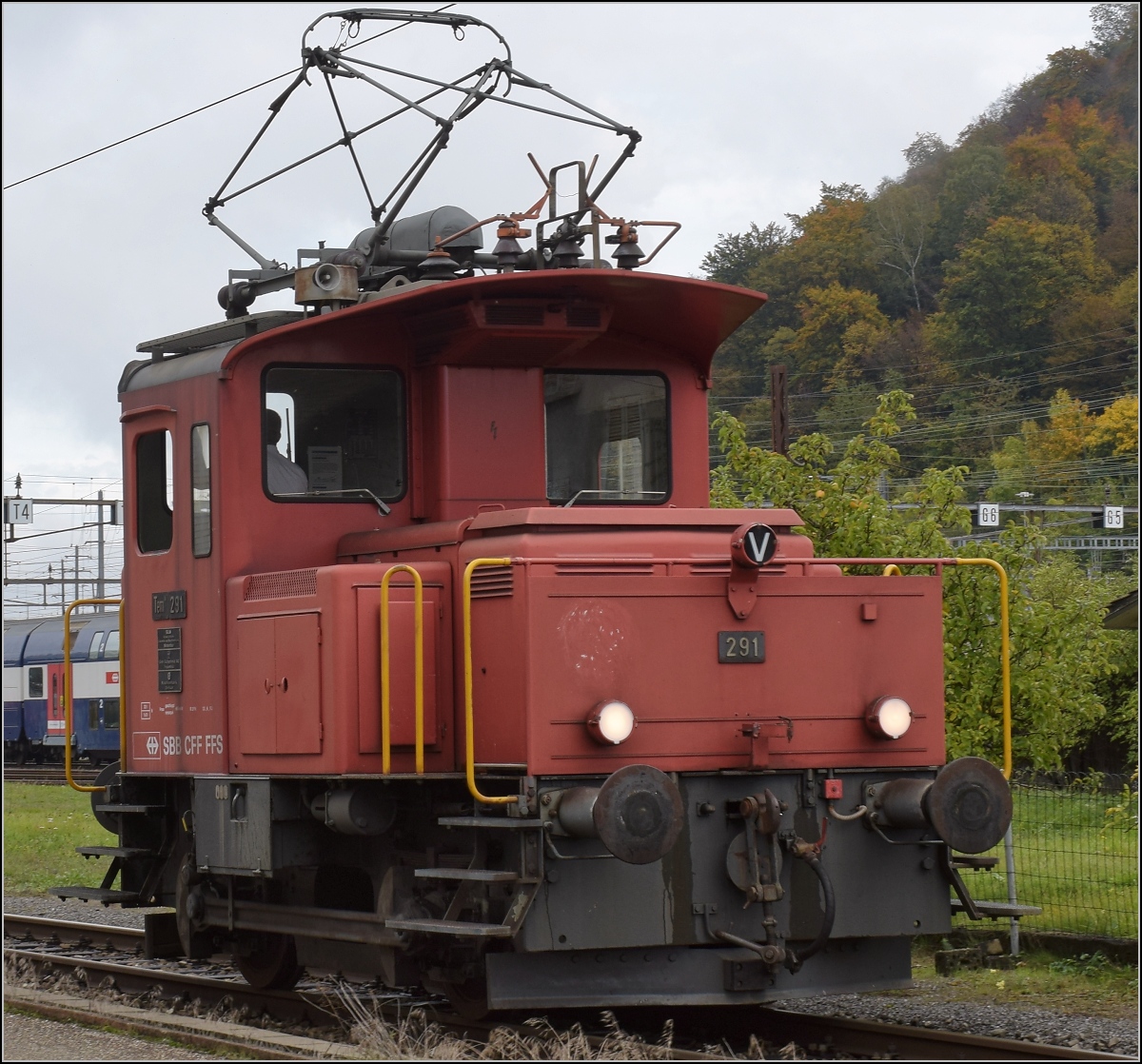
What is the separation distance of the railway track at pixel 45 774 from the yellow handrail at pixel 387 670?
76.3 ft

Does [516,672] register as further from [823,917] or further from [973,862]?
[973,862]

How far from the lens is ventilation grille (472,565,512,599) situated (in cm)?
758

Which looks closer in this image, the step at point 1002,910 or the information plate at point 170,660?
the step at point 1002,910

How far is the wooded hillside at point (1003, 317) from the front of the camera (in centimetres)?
5025

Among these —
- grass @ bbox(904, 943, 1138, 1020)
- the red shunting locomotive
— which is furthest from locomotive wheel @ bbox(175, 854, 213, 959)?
grass @ bbox(904, 943, 1138, 1020)

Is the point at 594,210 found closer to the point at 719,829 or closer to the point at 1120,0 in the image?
the point at 719,829

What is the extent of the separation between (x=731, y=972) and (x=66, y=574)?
2238 inches

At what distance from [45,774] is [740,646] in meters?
30.6

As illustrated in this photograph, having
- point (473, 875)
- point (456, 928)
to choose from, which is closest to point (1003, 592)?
point (473, 875)

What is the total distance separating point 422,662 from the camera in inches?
303

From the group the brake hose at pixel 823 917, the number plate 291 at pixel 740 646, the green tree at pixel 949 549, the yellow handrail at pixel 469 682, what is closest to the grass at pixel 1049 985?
the green tree at pixel 949 549

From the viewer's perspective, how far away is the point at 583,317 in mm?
8586

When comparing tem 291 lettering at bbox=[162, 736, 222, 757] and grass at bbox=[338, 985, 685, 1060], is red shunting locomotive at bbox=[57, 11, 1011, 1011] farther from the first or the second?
grass at bbox=[338, 985, 685, 1060]

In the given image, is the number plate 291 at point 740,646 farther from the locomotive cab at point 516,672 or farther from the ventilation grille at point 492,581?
the ventilation grille at point 492,581
